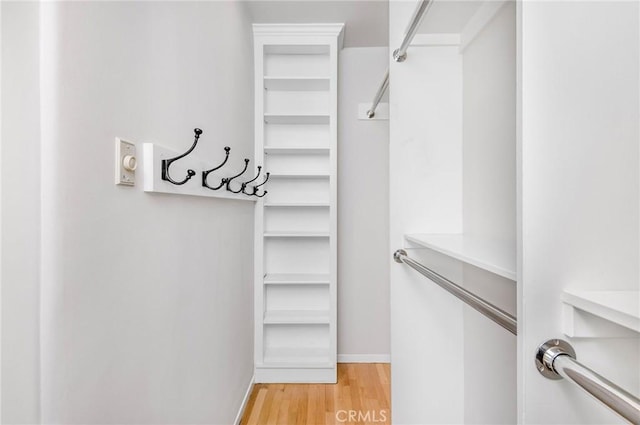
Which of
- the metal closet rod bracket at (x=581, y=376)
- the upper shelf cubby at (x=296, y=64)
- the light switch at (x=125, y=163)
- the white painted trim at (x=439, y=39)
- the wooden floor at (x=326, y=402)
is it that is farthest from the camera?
the upper shelf cubby at (x=296, y=64)

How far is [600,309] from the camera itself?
44 cm

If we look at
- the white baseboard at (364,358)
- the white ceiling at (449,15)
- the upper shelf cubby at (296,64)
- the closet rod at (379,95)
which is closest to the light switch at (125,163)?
the white ceiling at (449,15)

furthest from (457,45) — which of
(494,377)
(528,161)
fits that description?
(494,377)

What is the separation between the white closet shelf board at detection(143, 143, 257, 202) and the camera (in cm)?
90

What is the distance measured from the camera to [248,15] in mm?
2090

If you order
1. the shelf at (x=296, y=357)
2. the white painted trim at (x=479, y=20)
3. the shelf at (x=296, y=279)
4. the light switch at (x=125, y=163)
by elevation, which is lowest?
the shelf at (x=296, y=357)

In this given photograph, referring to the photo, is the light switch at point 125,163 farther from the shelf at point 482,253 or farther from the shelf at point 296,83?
the shelf at point 296,83

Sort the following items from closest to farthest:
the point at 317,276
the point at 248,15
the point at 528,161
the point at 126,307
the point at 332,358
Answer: the point at 528,161 < the point at 126,307 < the point at 248,15 < the point at 332,358 < the point at 317,276

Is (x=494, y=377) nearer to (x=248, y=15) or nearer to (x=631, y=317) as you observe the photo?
(x=631, y=317)

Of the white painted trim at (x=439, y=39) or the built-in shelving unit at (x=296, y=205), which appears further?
the built-in shelving unit at (x=296, y=205)

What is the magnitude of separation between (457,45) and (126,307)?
132cm

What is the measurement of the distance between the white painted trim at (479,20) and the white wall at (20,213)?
1.08 meters

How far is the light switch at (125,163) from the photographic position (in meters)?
0.77

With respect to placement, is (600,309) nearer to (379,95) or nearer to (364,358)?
(379,95)
